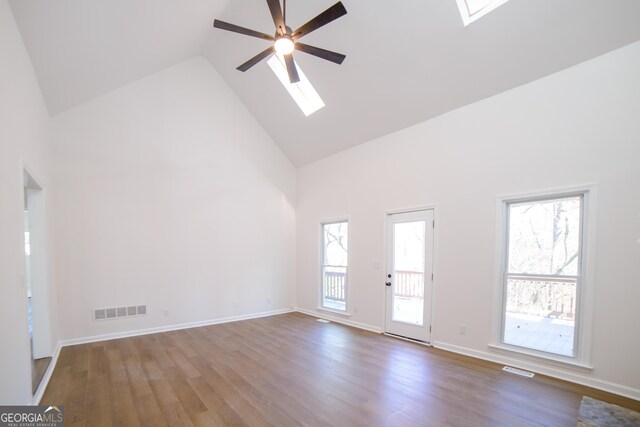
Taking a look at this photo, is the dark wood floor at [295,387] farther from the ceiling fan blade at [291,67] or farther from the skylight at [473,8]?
the skylight at [473,8]

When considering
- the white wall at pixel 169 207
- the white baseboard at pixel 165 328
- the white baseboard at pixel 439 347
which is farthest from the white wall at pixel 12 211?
the white baseboard at pixel 165 328

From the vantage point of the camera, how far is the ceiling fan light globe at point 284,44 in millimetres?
2992

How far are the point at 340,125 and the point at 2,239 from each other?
14.7 feet

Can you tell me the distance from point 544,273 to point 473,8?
3.11 metres

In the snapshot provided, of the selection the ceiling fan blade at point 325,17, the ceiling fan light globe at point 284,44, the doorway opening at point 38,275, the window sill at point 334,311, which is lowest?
the window sill at point 334,311

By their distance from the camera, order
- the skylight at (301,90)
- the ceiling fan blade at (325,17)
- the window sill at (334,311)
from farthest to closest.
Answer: the window sill at (334,311), the skylight at (301,90), the ceiling fan blade at (325,17)

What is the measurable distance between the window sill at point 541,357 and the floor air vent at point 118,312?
5.20m

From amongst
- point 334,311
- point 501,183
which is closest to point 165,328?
point 334,311

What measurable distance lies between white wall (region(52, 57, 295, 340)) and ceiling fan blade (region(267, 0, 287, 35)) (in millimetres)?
3247

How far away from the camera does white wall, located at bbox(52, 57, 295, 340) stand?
4.48 meters

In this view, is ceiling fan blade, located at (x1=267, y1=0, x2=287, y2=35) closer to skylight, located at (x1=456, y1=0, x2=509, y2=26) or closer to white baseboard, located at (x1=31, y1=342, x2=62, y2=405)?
skylight, located at (x1=456, y1=0, x2=509, y2=26)

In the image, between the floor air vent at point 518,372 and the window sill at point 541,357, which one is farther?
the floor air vent at point 518,372

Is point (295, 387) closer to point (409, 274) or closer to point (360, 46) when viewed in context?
point (409, 274)

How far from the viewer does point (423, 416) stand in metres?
2.51
